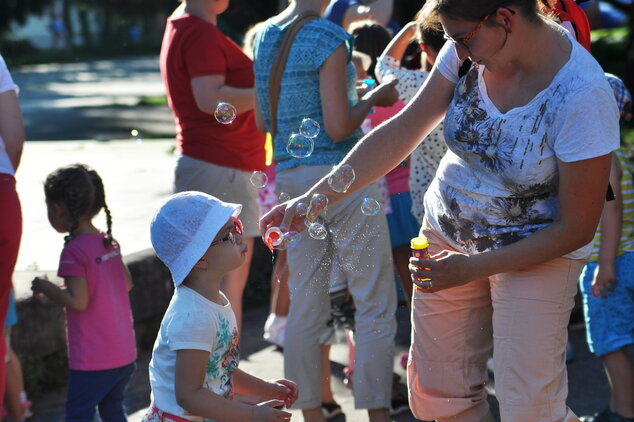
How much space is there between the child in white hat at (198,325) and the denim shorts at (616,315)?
5.82 ft

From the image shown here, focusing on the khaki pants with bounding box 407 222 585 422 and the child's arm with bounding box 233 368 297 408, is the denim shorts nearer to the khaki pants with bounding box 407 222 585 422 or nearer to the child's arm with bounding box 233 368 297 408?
the khaki pants with bounding box 407 222 585 422

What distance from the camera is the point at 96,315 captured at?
3.72 meters

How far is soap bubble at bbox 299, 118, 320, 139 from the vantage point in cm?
381

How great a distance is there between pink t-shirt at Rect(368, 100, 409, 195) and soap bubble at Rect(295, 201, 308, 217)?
157 cm

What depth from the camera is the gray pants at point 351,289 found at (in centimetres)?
384

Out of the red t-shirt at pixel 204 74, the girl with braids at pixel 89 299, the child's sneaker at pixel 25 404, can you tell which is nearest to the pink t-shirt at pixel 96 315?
the girl with braids at pixel 89 299

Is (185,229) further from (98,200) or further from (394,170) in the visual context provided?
(394,170)

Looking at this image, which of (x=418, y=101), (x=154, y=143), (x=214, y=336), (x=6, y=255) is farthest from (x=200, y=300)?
(x=154, y=143)

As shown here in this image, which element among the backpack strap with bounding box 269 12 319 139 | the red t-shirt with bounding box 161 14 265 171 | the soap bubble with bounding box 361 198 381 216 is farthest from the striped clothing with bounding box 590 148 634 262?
the red t-shirt with bounding box 161 14 265 171

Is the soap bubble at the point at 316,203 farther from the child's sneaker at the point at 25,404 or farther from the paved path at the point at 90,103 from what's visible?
the paved path at the point at 90,103

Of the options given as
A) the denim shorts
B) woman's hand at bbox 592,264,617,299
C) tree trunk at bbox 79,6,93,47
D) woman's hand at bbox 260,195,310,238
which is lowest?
tree trunk at bbox 79,6,93,47

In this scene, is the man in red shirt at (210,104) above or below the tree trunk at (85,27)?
above

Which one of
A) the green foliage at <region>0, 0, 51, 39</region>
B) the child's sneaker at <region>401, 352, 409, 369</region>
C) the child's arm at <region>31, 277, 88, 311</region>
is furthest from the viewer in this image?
the green foliage at <region>0, 0, 51, 39</region>

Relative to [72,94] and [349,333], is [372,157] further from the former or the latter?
[72,94]
